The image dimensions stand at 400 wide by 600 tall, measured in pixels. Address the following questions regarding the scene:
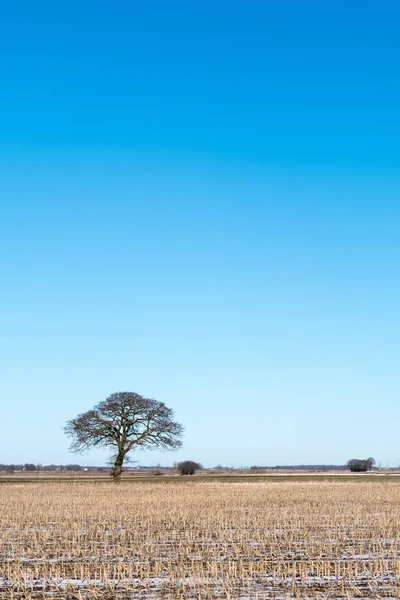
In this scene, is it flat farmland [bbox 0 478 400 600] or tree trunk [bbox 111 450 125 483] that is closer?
flat farmland [bbox 0 478 400 600]

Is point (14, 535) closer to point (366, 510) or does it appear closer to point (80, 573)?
point (80, 573)

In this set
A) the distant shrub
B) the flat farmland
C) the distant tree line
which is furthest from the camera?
the distant tree line

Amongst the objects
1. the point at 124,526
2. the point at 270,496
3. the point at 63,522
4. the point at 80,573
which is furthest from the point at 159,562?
the point at 270,496

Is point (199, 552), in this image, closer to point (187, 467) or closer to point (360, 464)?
point (187, 467)

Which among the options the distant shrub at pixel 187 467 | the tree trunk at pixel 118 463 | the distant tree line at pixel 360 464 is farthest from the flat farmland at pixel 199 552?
the distant tree line at pixel 360 464

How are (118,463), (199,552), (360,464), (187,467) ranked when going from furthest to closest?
1. (360,464)
2. (187,467)
3. (118,463)
4. (199,552)

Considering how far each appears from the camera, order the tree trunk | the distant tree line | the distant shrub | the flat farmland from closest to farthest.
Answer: the flat farmland, the tree trunk, the distant shrub, the distant tree line

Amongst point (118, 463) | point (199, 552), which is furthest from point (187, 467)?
point (199, 552)

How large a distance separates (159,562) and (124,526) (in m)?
8.90

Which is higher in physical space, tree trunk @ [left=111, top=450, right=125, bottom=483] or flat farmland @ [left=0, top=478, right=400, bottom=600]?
tree trunk @ [left=111, top=450, right=125, bottom=483]

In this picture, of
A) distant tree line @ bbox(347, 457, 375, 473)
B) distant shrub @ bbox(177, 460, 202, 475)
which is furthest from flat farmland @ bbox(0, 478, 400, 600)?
distant tree line @ bbox(347, 457, 375, 473)

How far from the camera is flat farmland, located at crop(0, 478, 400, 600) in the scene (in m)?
12.7

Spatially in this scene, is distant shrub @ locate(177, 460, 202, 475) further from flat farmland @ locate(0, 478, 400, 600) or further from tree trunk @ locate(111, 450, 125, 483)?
flat farmland @ locate(0, 478, 400, 600)

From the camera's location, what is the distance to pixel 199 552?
667 inches
